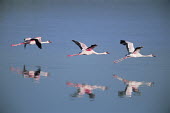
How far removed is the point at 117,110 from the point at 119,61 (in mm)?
3469

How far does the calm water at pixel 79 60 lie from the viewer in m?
7.61

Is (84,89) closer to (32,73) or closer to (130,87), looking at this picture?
(130,87)

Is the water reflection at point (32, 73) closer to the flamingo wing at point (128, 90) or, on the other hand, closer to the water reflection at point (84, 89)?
the water reflection at point (84, 89)

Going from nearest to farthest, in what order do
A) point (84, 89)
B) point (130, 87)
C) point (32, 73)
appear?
point (84, 89), point (130, 87), point (32, 73)

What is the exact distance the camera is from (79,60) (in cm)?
1076

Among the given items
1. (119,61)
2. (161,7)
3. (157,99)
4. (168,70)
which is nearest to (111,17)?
(161,7)

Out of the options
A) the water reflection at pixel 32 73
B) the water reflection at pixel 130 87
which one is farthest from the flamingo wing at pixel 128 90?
the water reflection at pixel 32 73

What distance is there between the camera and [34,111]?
7098 millimetres

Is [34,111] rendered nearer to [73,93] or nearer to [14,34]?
[73,93]

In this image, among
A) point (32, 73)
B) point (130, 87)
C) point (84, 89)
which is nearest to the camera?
point (84, 89)

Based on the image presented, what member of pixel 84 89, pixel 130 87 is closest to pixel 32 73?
pixel 84 89

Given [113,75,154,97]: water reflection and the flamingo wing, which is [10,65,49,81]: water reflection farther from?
the flamingo wing

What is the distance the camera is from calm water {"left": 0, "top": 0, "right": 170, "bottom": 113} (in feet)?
25.0

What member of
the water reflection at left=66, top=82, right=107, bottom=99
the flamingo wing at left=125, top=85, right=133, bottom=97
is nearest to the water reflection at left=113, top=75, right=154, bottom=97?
the flamingo wing at left=125, top=85, right=133, bottom=97
